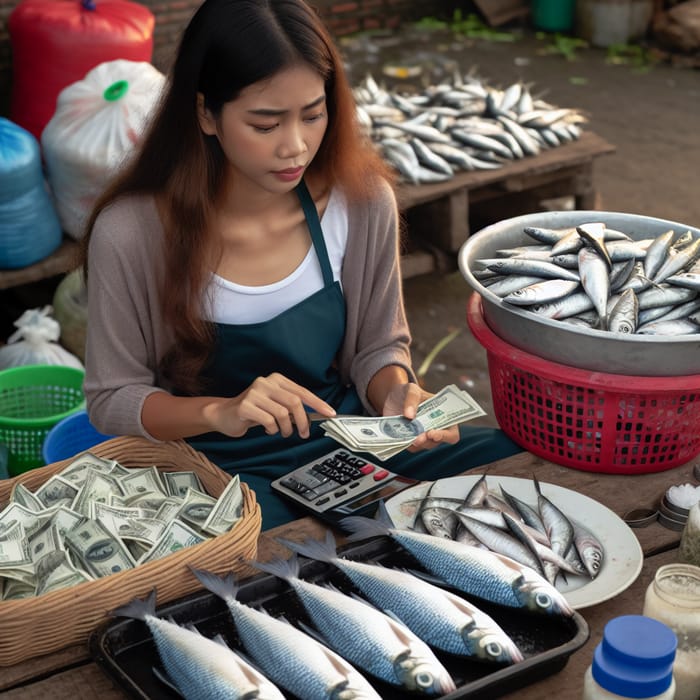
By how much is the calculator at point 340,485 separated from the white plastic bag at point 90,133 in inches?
96.1

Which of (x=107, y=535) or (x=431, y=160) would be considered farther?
(x=431, y=160)

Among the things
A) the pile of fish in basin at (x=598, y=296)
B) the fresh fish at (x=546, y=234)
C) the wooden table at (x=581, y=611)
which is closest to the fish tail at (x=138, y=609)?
the wooden table at (x=581, y=611)

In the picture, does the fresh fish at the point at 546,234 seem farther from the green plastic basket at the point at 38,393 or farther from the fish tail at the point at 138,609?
the green plastic basket at the point at 38,393

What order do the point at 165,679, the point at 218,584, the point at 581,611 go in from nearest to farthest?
the point at 165,679 → the point at 218,584 → the point at 581,611

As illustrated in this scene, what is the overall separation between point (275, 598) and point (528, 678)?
1.59 ft

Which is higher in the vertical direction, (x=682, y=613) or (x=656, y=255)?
(x=656, y=255)

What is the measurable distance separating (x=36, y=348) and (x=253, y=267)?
1.84 metres

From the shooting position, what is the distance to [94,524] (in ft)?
7.07

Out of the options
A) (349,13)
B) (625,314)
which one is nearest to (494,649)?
(625,314)

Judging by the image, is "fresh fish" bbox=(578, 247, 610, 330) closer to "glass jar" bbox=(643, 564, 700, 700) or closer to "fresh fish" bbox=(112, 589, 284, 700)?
"glass jar" bbox=(643, 564, 700, 700)

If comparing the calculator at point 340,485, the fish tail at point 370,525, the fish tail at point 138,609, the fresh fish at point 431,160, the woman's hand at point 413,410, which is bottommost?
the fresh fish at point 431,160

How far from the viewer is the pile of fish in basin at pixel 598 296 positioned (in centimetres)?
240

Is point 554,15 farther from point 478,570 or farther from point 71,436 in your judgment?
point 478,570

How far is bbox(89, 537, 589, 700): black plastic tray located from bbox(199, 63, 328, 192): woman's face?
3.14 ft
